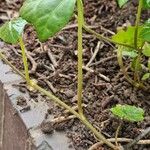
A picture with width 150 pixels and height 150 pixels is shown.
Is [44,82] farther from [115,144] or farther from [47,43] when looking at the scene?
[115,144]

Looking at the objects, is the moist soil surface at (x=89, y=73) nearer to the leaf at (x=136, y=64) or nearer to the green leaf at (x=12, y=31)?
the leaf at (x=136, y=64)

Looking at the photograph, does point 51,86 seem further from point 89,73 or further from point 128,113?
point 128,113

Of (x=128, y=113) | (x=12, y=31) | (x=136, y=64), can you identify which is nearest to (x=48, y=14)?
(x=12, y=31)

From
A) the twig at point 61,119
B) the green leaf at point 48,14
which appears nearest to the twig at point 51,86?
the twig at point 61,119

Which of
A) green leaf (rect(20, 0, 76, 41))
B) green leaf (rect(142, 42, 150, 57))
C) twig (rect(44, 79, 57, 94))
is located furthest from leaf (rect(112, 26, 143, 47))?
green leaf (rect(20, 0, 76, 41))

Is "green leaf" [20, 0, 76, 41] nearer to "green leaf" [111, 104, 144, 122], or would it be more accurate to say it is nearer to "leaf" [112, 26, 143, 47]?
"green leaf" [111, 104, 144, 122]

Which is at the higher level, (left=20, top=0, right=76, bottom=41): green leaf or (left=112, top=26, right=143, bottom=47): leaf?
(left=20, top=0, right=76, bottom=41): green leaf
